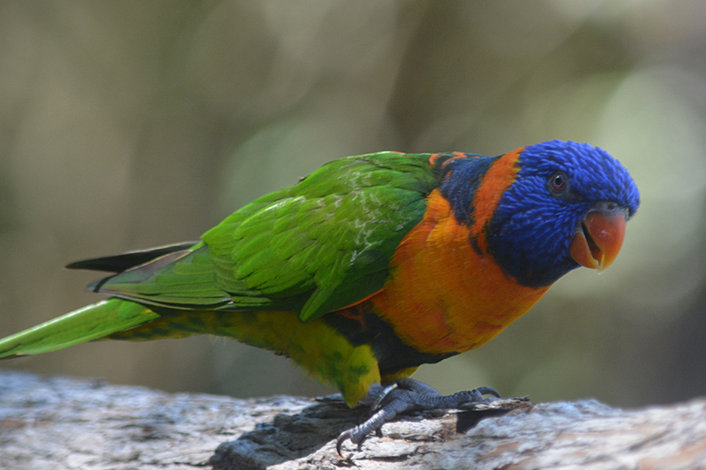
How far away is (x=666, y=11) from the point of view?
18.9 ft

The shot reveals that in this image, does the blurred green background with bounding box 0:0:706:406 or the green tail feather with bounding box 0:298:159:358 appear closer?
the green tail feather with bounding box 0:298:159:358

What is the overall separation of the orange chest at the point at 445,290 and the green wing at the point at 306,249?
7cm

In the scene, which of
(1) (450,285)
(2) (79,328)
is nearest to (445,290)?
(1) (450,285)

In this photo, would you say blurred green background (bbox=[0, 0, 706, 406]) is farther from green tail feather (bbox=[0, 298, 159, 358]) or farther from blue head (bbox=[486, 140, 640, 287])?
blue head (bbox=[486, 140, 640, 287])

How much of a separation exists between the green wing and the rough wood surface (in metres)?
0.59

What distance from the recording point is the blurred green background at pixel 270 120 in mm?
6059

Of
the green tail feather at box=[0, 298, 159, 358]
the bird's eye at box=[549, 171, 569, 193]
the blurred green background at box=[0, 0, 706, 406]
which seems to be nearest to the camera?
the bird's eye at box=[549, 171, 569, 193]

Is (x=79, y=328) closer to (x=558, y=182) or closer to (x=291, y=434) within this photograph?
(x=291, y=434)

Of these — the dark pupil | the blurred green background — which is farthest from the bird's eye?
the blurred green background

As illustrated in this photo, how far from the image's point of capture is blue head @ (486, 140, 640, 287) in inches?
91.6

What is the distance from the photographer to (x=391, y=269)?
8.02 feet

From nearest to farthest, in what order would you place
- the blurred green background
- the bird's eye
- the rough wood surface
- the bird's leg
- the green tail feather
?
the rough wood surface
the bird's leg
the bird's eye
the green tail feather
the blurred green background

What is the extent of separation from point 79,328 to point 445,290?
1.76 m

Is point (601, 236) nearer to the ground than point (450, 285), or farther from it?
farther from it
